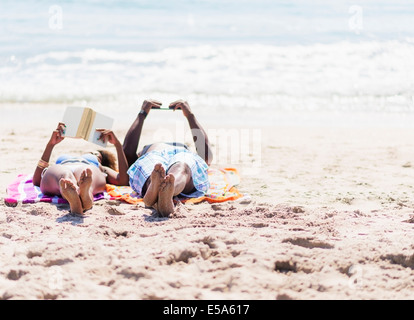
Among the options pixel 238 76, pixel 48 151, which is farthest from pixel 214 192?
pixel 238 76

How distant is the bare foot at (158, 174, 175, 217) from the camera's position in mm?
3736

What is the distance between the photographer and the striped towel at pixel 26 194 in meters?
4.20

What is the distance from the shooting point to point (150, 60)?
42.0 ft

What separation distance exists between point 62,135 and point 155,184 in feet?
3.65

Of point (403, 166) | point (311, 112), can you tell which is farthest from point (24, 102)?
point (403, 166)

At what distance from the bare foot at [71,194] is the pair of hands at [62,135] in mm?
761

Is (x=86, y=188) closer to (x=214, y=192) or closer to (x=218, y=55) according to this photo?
(x=214, y=192)

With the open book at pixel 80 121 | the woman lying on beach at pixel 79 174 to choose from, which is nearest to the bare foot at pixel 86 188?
the woman lying on beach at pixel 79 174

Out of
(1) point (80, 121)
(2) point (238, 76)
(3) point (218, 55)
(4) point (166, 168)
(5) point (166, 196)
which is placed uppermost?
(3) point (218, 55)

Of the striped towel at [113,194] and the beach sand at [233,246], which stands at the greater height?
the striped towel at [113,194]

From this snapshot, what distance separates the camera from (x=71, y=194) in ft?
12.3

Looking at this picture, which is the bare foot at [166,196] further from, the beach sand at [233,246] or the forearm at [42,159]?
the forearm at [42,159]

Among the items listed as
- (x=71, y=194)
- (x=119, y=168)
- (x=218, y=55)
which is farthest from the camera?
(x=218, y=55)

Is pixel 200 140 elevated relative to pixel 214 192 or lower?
elevated
